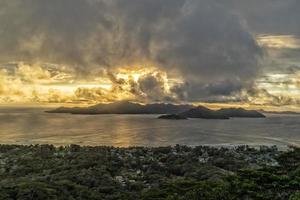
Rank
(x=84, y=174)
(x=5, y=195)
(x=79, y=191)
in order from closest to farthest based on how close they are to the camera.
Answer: (x=5, y=195), (x=79, y=191), (x=84, y=174)

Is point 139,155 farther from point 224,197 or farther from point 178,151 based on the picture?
point 224,197

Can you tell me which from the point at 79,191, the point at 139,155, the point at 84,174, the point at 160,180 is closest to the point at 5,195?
the point at 79,191

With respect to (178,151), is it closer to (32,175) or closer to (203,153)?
(203,153)

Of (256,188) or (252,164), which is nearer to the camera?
(256,188)

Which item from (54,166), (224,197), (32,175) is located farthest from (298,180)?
(54,166)

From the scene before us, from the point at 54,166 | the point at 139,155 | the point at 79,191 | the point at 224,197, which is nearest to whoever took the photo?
the point at 224,197

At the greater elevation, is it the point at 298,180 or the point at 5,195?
the point at 298,180

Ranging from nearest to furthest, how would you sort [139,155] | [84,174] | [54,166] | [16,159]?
[84,174], [54,166], [16,159], [139,155]
